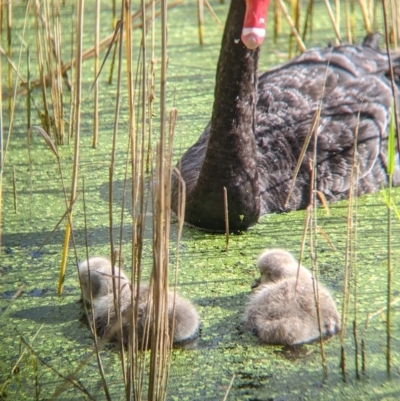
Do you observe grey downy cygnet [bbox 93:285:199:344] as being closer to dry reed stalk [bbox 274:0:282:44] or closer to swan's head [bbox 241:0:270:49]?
swan's head [bbox 241:0:270:49]

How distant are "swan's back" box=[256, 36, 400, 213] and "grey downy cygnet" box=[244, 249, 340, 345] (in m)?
0.84

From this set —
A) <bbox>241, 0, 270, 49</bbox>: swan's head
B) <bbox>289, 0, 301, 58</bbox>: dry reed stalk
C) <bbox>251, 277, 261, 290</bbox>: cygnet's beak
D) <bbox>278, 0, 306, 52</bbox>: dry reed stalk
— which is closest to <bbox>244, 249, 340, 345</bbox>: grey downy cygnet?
<bbox>251, 277, 261, 290</bbox>: cygnet's beak

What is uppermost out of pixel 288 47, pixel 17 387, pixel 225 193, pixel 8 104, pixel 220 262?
pixel 288 47

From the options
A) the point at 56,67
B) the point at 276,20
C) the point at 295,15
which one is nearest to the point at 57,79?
the point at 56,67

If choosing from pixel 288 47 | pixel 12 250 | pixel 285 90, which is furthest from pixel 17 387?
pixel 288 47

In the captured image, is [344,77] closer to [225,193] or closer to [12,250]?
[225,193]

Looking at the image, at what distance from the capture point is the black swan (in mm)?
3123

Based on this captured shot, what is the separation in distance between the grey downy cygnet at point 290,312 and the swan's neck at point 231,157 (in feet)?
2.00

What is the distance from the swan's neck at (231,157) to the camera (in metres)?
3.12

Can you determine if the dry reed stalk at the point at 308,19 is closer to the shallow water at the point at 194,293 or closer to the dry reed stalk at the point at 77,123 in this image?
the shallow water at the point at 194,293

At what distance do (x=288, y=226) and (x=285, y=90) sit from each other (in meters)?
0.70

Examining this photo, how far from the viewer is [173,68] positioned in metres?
4.78

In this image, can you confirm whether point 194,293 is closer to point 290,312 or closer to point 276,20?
point 290,312

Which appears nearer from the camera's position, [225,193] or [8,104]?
[225,193]
